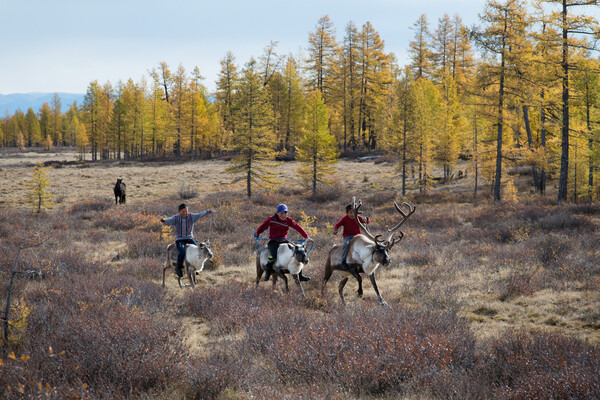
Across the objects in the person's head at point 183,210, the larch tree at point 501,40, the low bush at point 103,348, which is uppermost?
the larch tree at point 501,40

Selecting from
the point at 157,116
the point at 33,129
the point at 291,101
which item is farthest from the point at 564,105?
the point at 33,129

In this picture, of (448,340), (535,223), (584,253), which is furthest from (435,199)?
(448,340)

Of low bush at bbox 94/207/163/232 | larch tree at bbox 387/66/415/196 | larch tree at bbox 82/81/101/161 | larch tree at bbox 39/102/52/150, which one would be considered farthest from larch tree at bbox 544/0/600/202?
larch tree at bbox 39/102/52/150

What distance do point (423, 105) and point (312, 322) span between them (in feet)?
80.2

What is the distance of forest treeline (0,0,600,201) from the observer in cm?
1983

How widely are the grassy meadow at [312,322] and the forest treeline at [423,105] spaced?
7703 millimetres

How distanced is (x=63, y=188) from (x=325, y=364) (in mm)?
33089

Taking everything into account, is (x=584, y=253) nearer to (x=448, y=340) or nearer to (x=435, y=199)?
(x=448, y=340)

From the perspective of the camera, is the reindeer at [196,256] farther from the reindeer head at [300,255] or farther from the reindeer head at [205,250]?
the reindeer head at [300,255]

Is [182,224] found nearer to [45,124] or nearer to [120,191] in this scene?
[120,191]

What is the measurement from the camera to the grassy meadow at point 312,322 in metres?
4.11

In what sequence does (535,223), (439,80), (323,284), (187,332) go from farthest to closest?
(439,80), (535,223), (323,284), (187,332)

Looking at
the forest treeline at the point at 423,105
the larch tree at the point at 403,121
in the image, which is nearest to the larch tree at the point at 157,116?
the forest treeline at the point at 423,105

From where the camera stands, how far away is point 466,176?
33688 millimetres
